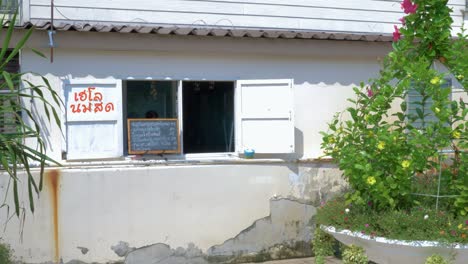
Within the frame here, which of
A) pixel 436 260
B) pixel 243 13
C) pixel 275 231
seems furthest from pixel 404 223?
pixel 243 13

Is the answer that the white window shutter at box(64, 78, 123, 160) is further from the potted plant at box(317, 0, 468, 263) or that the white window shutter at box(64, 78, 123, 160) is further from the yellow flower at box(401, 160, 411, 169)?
the yellow flower at box(401, 160, 411, 169)

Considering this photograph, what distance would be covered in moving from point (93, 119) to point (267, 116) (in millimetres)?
2154

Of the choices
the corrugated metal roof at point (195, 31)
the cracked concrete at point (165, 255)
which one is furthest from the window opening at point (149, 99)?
the cracked concrete at point (165, 255)

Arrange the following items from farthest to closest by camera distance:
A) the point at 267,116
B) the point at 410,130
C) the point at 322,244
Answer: the point at 267,116 < the point at 322,244 < the point at 410,130

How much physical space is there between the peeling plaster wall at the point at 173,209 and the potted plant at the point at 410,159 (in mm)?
1448

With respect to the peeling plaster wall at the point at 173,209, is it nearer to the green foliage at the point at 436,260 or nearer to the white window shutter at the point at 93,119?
the white window shutter at the point at 93,119

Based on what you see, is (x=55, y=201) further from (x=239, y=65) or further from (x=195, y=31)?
(x=239, y=65)

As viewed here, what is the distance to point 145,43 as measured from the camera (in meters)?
7.62

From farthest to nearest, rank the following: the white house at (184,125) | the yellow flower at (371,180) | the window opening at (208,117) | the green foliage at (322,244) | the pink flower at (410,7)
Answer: the window opening at (208,117) < the white house at (184,125) < the green foliage at (322,244) < the pink flower at (410,7) < the yellow flower at (371,180)

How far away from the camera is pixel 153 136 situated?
7.75 meters

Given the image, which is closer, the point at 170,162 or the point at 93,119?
the point at 93,119

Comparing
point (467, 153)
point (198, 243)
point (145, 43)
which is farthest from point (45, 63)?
point (467, 153)

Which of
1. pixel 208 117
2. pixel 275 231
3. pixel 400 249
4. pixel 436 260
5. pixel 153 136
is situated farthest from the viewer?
pixel 208 117

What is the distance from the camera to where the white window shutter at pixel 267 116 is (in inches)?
312
